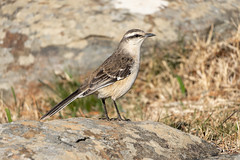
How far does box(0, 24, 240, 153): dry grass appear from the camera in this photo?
7.67 metres

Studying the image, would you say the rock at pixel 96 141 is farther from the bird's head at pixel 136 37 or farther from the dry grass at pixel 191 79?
the dry grass at pixel 191 79

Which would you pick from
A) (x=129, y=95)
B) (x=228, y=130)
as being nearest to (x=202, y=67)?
(x=129, y=95)

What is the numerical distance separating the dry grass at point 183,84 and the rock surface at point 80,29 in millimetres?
432

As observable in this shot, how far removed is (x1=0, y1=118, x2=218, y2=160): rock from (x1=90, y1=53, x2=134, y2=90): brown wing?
0.97m

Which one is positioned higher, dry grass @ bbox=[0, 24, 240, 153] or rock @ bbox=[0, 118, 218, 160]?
rock @ bbox=[0, 118, 218, 160]

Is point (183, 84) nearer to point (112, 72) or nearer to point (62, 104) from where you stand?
point (112, 72)

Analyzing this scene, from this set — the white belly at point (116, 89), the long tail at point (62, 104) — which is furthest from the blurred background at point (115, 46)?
the long tail at point (62, 104)

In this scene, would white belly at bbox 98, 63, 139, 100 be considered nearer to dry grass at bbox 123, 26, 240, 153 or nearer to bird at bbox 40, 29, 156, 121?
bird at bbox 40, 29, 156, 121

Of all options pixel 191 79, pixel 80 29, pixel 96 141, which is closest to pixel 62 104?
pixel 96 141

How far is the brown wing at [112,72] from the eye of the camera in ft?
19.3

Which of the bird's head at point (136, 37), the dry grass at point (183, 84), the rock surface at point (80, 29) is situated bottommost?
the dry grass at point (183, 84)

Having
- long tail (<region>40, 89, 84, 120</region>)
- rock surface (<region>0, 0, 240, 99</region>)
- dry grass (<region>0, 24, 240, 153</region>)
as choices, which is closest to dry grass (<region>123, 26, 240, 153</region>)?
dry grass (<region>0, 24, 240, 153</region>)

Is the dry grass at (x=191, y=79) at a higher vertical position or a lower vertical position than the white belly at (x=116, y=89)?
lower

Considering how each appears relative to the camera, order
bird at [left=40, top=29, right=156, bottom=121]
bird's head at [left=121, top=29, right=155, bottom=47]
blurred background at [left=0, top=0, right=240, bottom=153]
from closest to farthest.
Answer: bird at [left=40, top=29, right=156, bottom=121] → bird's head at [left=121, top=29, right=155, bottom=47] → blurred background at [left=0, top=0, right=240, bottom=153]
